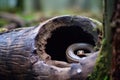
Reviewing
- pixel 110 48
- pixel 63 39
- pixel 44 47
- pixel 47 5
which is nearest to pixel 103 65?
pixel 110 48

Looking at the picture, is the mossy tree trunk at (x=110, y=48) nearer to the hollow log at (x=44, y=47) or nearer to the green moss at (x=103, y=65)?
the green moss at (x=103, y=65)

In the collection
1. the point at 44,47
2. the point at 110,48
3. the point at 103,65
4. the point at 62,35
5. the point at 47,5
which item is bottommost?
the point at 103,65

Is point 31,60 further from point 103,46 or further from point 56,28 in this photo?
point 103,46

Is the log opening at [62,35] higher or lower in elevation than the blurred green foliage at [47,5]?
lower

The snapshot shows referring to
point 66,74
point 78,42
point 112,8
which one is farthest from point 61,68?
point 112,8

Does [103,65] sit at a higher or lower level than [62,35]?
lower

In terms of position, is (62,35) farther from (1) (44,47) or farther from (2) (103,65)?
(2) (103,65)

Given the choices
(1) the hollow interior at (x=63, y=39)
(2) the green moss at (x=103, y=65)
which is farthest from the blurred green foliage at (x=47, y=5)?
(2) the green moss at (x=103, y=65)
